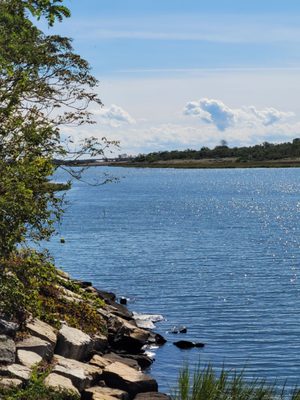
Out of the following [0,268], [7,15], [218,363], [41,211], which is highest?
[7,15]

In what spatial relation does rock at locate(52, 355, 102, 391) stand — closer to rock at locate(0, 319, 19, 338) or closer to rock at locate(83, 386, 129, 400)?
rock at locate(83, 386, 129, 400)

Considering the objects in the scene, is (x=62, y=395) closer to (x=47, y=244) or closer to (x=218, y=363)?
(x=218, y=363)

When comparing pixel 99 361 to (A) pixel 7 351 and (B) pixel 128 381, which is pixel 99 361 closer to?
(B) pixel 128 381

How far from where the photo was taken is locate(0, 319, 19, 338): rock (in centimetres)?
2342

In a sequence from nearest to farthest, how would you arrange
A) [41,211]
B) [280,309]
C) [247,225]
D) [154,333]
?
[41,211], [154,333], [280,309], [247,225]

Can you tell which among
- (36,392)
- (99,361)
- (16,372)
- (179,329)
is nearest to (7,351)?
(16,372)

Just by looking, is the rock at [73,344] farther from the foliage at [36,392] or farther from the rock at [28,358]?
the foliage at [36,392]

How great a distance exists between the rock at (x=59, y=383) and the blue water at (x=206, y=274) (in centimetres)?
773

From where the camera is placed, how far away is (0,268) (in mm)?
24172

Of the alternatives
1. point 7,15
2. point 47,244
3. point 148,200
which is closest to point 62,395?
point 7,15

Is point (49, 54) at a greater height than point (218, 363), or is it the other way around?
point (49, 54)

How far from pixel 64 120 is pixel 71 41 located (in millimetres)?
4424

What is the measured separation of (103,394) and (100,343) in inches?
236

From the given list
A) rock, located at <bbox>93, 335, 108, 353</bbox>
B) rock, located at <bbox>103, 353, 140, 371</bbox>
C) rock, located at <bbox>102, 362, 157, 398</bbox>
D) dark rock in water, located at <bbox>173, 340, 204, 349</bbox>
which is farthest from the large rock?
rock, located at <bbox>102, 362, 157, 398</bbox>
